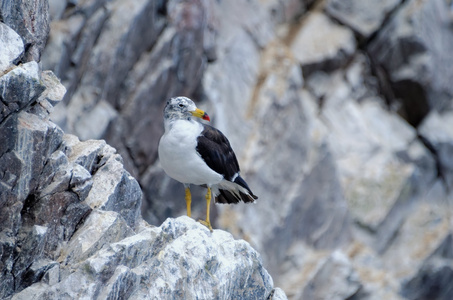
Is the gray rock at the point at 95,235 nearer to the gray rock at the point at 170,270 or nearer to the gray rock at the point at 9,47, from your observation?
the gray rock at the point at 170,270

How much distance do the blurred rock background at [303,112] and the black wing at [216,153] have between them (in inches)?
178

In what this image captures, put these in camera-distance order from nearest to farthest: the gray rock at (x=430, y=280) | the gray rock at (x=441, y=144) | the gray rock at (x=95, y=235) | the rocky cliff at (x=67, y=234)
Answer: the rocky cliff at (x=67, y=234) < the gray rock at (x=95, y=235) < the gray rock at (x=430, y=280) < the gray rock at (x=441, y=144)

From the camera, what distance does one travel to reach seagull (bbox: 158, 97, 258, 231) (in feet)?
31.2

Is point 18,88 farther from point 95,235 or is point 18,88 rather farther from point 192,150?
A: point 192,150

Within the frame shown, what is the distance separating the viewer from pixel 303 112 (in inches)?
770

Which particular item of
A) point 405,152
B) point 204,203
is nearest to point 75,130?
point 204,203

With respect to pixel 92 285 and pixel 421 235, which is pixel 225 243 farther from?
pixel 421 235

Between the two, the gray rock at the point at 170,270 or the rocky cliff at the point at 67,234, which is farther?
the rocky cliff at the point at 67,234

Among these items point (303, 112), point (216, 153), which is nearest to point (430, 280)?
point (303, 112)

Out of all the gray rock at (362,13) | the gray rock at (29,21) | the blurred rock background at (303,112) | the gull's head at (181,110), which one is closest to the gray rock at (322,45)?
the blurred rock background at (303,112)

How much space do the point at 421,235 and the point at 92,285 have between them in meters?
15.7

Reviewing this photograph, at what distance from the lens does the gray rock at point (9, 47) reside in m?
7.58

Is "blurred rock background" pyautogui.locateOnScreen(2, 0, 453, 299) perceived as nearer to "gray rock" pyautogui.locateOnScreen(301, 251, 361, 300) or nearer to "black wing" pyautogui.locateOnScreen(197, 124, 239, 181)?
"gray rock" pyautogui.locateOnScreen(301, 251, 361, 300)

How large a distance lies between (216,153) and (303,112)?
999cm
